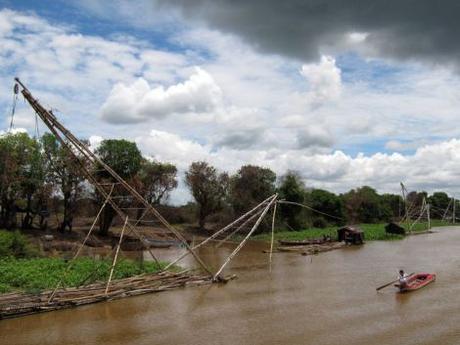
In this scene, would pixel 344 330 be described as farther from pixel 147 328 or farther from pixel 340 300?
pixel 147 328

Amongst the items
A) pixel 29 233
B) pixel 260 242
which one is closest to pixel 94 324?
pixel 29 233

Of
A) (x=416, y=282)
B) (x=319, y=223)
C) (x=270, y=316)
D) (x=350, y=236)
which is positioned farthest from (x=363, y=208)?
(x=270, y=316)

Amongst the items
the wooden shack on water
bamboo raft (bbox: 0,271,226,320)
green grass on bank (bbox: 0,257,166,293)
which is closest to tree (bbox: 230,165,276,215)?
the wooden shack on water

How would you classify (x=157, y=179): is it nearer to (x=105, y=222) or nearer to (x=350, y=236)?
(x=105, y=222)

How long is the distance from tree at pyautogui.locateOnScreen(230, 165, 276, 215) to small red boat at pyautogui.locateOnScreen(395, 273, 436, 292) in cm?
3476

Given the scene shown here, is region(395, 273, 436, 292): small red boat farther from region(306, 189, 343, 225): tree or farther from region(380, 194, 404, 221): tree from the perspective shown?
region(380, 194, 404, 221): tree

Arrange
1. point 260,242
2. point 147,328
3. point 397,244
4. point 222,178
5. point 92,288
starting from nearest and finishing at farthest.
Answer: point 147,328 → point 92,288 → point 397,244 → point 260,242 → point 222,178

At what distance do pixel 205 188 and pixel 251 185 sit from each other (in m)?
5.34

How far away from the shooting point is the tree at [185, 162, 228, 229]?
5903 centimetres

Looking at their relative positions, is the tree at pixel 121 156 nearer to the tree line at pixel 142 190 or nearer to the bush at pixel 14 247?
the tree line at pixel 142 190

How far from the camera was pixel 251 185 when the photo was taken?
58.9 metres

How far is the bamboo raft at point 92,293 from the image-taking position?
17125mm

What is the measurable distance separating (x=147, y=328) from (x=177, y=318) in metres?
1.39

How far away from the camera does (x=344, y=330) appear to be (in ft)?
50.0
